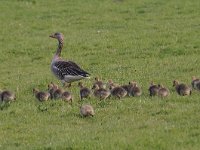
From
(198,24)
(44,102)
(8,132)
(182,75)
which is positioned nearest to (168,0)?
(198,24)

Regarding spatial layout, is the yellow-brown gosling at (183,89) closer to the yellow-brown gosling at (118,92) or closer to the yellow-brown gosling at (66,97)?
the yellow-brown gosling at (118,92)

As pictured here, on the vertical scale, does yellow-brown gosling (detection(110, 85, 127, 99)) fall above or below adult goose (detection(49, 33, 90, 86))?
below

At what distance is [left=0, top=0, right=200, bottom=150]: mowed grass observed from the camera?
44.4 feet

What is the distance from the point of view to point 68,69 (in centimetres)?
1948

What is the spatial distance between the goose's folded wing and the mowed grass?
0.49 m

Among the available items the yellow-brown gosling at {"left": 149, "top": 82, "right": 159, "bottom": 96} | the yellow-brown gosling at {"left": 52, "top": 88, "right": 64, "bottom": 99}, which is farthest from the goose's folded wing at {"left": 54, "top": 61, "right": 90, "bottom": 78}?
the yellow-brown gosling at {"left": 149, "top": 82, "right": 159, "bottom": 96}

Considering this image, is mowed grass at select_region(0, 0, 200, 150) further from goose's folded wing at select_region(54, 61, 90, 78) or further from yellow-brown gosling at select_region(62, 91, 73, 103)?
goose's folded wing at select_region(54, 61, 90, 78)

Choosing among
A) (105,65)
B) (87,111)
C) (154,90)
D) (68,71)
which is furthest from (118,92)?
(105,65)

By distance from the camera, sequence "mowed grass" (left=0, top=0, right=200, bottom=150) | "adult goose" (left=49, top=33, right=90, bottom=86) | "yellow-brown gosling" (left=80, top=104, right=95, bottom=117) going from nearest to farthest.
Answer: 1. "mowed grass" (left=0, top=0, right=200, bottom=150)
2. "yellow-brown gosling" (left=80, top=104, right=95, bottom=117)
3. "adult goose" (left=49, top=33, right=90, bottom=86)

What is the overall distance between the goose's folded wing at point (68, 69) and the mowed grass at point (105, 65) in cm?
49

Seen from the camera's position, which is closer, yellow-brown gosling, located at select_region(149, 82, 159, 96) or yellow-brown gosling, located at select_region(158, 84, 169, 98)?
yellow-brown gosling, located at select_region(158, 84, 169, 98)

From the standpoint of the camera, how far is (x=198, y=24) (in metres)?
30.1

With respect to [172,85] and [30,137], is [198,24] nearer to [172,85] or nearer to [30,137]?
[172,85]

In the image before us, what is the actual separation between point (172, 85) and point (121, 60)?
5.40 metres
